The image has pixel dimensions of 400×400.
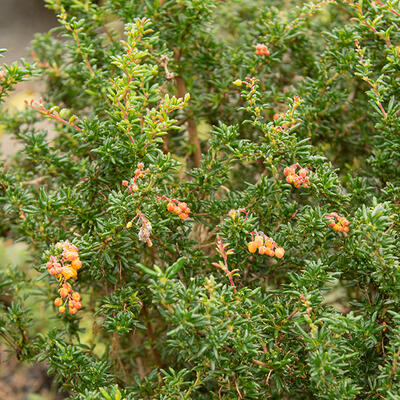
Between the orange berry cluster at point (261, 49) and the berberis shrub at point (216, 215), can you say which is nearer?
the berberis shrub at point (216, 215)

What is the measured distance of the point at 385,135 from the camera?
5.81ft

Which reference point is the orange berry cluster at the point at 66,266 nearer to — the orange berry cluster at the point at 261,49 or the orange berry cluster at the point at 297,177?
the orange berry cluster at the point at 297,177

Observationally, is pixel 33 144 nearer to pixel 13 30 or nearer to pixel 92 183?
pixel 92 183

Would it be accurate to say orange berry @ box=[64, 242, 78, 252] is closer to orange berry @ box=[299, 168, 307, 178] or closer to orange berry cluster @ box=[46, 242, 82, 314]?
orange berry cluster @ box=[46, 242, 82, 314]

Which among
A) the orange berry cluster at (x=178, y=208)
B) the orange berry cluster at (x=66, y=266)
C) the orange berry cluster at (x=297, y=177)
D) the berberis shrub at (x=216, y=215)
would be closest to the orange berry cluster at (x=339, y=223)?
the berberis shrub at (x=216, y=215)

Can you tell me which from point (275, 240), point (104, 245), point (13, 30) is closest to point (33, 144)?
point (104, 245)

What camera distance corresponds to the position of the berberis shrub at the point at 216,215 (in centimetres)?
139

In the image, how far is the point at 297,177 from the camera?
1.50 meters

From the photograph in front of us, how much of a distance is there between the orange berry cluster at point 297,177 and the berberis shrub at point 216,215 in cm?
1

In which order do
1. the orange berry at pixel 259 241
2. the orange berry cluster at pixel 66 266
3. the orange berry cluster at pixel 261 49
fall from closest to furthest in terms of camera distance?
the orange berry cluster at pixel 66 266, the orange berry at pixel 259 241, the orange berry cluster at pixel 261 49

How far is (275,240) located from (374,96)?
2.11 ft

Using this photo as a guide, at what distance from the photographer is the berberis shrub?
4.55ft

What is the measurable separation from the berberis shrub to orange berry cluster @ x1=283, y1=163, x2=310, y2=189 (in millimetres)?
12

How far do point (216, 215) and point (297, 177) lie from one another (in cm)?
36
